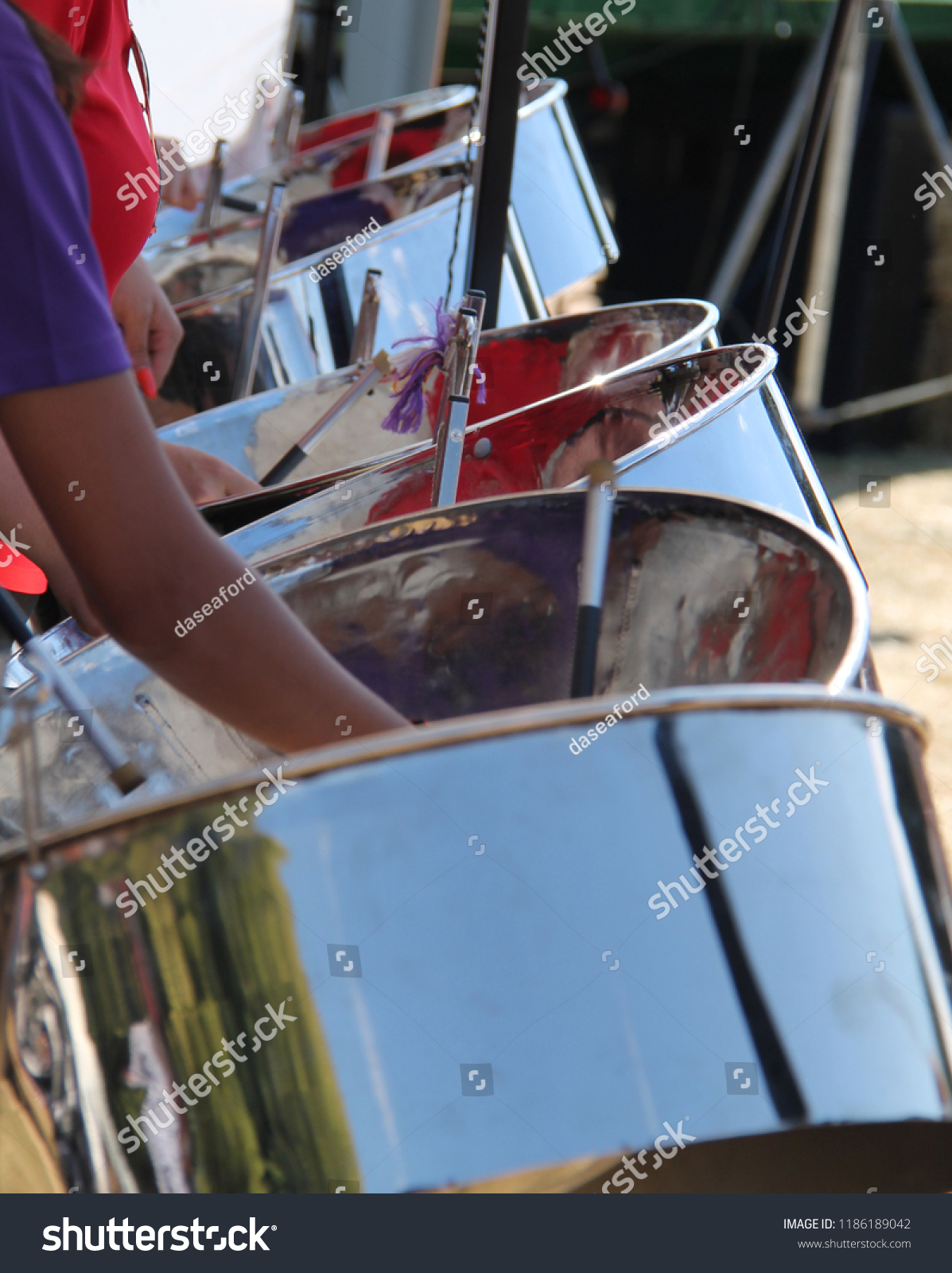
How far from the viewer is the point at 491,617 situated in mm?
933

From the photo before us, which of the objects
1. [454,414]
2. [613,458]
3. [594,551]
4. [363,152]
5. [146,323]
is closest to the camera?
[594,551]

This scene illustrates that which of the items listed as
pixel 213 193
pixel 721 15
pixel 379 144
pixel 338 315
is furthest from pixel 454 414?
pixel 721 15

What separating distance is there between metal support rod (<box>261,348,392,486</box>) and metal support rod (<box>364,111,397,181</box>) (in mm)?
1152

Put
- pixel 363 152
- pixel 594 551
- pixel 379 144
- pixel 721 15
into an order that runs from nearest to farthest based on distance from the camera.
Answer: pixel 594 551
pixel 379 144
pixel 363 152
pixel 721 15

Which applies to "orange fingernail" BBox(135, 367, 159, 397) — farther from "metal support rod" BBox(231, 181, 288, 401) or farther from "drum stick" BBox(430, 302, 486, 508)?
"drum stick" BBox(430, 302, 486, 508)

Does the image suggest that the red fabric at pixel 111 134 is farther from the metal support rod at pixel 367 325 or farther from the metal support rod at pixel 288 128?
the metal support rod at pixel 288 128

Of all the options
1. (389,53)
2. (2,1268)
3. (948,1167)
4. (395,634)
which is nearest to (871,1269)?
(948,1167)

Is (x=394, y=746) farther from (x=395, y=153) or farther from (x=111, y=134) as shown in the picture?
(x=395, y=153)

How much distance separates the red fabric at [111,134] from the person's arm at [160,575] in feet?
1.23

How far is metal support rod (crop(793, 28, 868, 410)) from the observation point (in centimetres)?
385

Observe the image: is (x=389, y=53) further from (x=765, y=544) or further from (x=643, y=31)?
(x=765, y=544)

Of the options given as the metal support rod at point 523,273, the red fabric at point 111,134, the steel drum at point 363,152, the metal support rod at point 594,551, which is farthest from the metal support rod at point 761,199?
the metal support rod at point 594,551

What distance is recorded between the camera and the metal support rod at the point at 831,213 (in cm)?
385

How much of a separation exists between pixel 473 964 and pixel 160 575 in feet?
0.70
